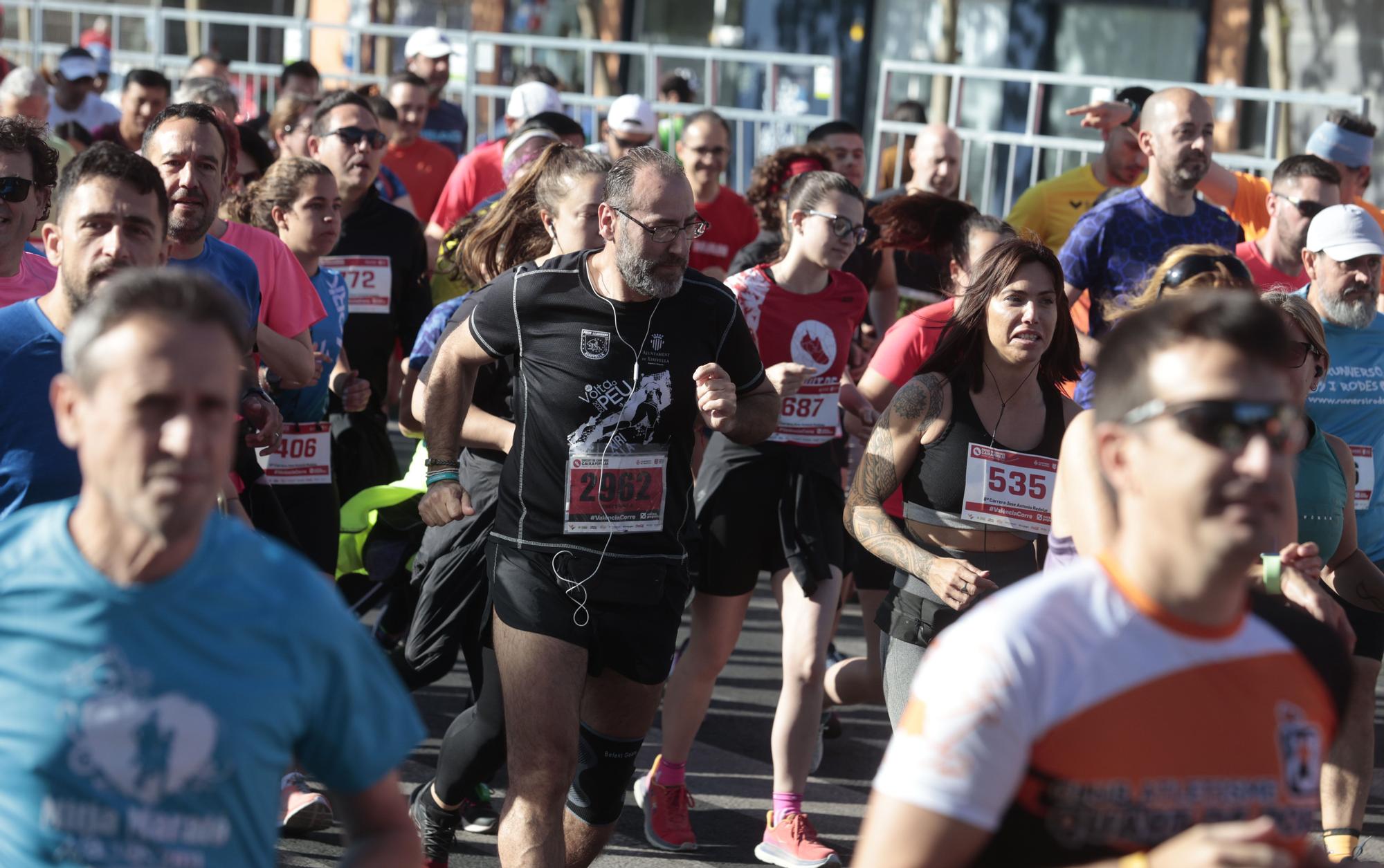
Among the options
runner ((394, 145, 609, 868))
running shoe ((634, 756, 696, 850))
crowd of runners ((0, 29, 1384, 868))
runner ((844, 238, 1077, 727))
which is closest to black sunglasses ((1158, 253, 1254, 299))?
crowd of runners ((0, 29, 1384, 868))

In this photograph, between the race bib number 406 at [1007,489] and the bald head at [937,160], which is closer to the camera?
the race bib number 406 at [1007,489]

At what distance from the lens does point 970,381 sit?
4.36 metres

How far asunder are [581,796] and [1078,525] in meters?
1.56

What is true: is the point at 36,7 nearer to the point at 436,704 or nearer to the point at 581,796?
the point at 436,704

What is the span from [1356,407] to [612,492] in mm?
2654

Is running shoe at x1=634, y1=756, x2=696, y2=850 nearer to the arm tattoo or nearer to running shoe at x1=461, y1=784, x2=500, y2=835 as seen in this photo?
running shoe at x1=461, y1=784, x2=500, y2=835

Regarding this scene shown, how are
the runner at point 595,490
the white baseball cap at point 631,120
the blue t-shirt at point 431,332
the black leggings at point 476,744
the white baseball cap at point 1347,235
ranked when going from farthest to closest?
the white baseball cap at point 631,120 < the white baseball cap at point 1347,235 < the blue t-shirt at point 431,332 < the black leggings at point 476,744 < the runner at point 595,490

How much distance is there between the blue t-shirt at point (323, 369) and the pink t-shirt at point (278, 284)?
36 centimetres

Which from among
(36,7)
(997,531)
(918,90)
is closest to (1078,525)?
(997,531)

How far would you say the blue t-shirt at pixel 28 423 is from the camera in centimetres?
314

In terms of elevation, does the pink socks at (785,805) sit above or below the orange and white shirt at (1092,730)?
below

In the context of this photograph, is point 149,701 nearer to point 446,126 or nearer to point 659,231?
point 659,231

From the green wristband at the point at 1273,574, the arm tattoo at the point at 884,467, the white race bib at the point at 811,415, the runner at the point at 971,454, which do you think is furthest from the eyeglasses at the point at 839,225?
the green wristband at the point at 1273,574

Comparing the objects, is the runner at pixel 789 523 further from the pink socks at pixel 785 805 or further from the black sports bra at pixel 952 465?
the black sports bra at pixel 952 465
